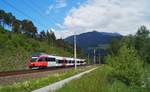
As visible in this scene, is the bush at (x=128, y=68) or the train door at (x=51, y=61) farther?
the train door at (x=51, y=61)

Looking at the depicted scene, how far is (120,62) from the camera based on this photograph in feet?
96.1

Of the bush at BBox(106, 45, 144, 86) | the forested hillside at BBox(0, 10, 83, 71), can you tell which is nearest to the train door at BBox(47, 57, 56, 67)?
the forested hillside at BBox(0, 10, 83, 71)

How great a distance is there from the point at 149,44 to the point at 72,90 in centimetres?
4824

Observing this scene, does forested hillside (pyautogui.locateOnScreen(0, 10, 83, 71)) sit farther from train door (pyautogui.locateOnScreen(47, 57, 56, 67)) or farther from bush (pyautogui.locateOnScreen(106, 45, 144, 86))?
bush (pyautogui.locateOnScreen(106, 45, 144, 86))

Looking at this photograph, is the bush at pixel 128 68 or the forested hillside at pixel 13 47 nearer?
the bush at pixel 128 68

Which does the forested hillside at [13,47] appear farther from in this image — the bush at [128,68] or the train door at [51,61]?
the bush at [128,68]

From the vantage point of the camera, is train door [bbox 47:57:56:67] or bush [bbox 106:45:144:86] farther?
train door [bbox 47:57:56:67]

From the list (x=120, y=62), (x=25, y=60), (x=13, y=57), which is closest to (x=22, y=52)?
(x=25, y=60)

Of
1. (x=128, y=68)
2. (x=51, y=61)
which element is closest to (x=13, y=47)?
(x=51, y=61)

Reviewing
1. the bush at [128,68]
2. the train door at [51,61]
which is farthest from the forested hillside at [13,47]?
the bush at [128,68]

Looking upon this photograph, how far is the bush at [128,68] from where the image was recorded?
27.9m

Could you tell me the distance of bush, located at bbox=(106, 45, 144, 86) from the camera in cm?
2788

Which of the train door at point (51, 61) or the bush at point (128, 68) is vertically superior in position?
the train door at point (51, 61)

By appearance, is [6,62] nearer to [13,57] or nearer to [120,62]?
[13,57]
